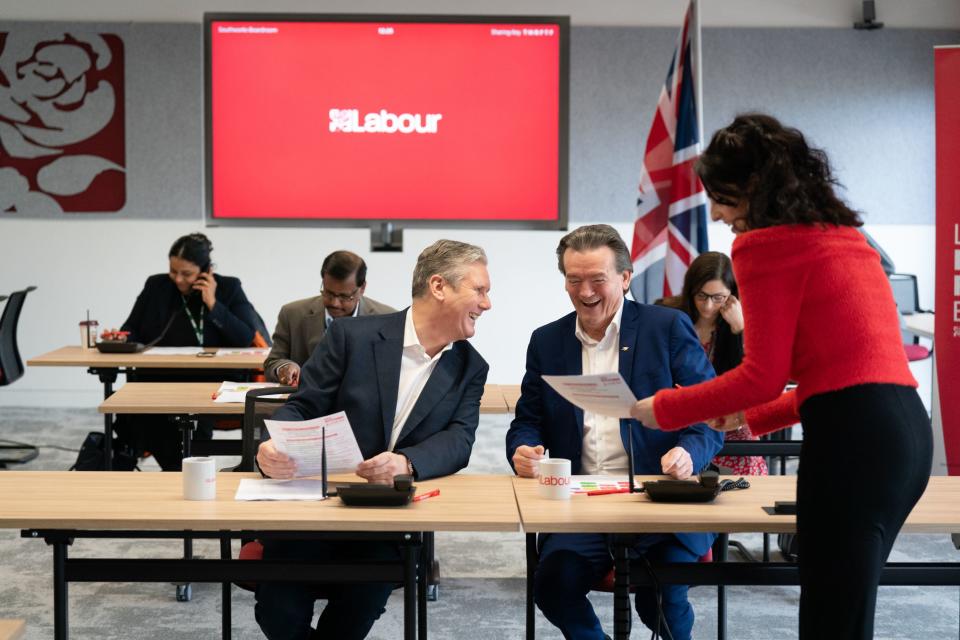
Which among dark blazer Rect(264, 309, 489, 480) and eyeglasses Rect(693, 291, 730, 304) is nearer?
dark blazer Rect(264, 309, 489, 480)

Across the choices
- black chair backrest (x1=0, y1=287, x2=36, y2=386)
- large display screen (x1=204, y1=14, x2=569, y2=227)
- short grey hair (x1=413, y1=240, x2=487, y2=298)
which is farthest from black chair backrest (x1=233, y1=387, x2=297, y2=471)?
large display screen (x1=204, y1=14, x2=569, y2=227)

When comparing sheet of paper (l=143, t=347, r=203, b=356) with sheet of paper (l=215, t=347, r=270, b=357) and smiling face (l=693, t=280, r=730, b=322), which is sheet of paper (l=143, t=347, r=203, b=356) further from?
smiling face (l=693, t=280, r=730, b=322)

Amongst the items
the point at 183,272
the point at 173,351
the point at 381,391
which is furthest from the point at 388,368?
the point at 183,272

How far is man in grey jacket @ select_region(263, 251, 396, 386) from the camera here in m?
4.54

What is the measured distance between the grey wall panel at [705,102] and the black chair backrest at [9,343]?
2.14 metres

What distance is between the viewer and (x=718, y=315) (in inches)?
167

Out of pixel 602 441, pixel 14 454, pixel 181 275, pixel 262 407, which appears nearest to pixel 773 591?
pixel 602 441

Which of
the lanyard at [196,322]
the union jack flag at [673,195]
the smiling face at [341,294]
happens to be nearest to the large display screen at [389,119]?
the union jack flag at [673,195]

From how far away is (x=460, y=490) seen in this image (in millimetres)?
2598

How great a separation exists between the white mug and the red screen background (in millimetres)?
5425

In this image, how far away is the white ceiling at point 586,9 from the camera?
27.2 ft

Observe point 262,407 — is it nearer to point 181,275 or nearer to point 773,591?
point 773,591

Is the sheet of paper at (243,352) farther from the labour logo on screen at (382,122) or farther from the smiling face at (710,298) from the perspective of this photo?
the labour logo on screen at (382,122)

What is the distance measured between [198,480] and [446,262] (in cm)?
86
